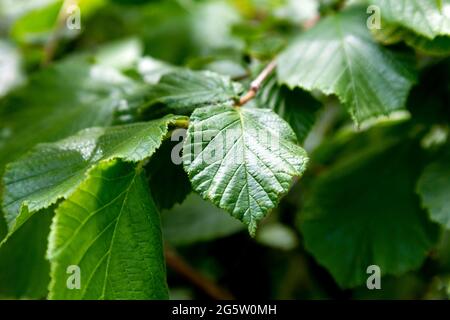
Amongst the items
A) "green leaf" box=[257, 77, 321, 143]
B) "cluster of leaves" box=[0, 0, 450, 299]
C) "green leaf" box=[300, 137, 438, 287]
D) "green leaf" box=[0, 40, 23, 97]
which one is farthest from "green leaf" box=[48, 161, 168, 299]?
"green leaf" box=[0, 40, 23, 97]

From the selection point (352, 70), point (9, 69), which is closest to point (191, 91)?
point (352, 70)

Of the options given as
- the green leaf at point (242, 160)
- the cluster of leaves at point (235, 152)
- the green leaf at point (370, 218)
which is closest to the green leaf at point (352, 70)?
the cluster of leaves at point (235, 152)

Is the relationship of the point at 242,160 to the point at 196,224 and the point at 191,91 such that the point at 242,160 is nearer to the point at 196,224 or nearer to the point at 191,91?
the point at 191,91

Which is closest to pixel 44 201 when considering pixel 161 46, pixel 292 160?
pixel 292 160

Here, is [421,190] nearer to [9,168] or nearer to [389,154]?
[389,154]

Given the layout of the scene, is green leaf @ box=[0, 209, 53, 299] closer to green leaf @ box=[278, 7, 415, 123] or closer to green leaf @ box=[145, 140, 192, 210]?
green leaf @ box=[145, 140, 192, 210]
